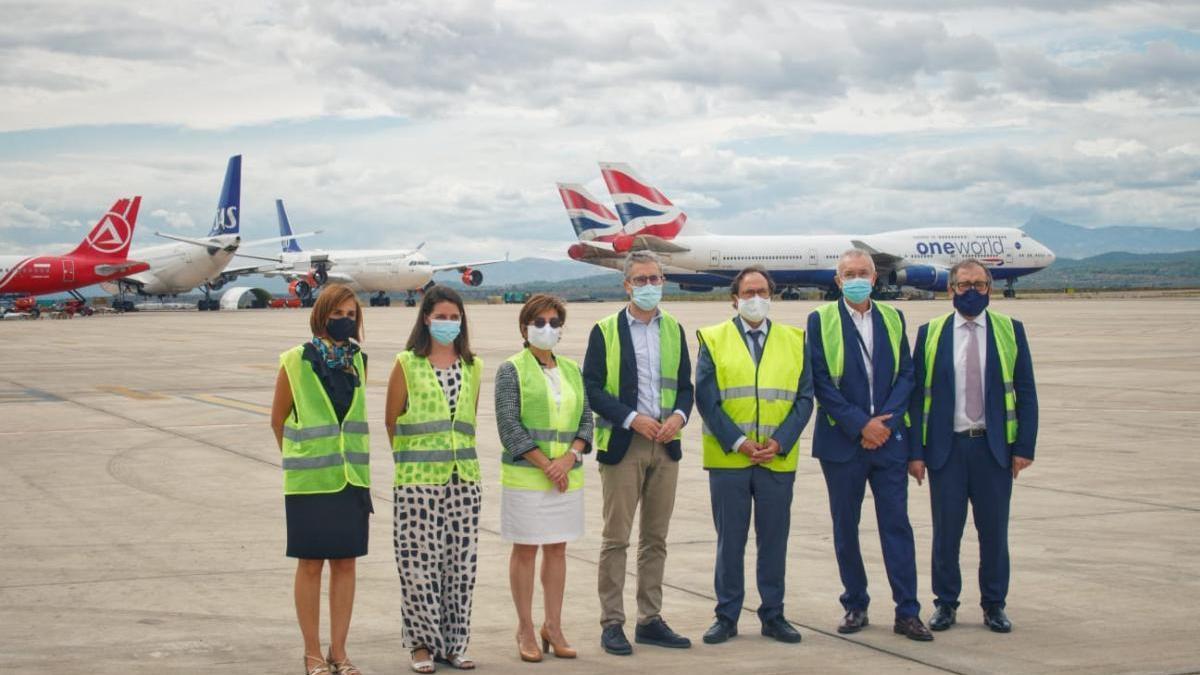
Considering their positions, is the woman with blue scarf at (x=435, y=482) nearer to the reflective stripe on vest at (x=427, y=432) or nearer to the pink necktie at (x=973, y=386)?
the reflective stripe on vest at (x=427, y=432)

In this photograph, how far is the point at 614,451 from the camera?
703 cm

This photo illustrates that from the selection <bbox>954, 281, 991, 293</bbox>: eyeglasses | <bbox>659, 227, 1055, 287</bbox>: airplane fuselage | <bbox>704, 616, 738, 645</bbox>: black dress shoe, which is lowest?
<bbox>704, 616, 738, 645</bbox>: black dress shoe

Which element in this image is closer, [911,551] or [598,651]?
[598,651]

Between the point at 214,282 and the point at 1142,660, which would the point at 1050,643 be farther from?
the point at 214,282

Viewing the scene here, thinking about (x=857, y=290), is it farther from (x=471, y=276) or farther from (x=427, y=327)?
(x=471, y=276)

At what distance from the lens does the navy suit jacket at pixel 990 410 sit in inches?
294

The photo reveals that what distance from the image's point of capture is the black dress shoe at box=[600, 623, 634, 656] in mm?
6711

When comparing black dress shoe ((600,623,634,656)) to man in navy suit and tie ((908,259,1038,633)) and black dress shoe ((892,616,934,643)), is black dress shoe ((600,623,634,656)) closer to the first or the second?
black dress shoe ((892,616,934,643))

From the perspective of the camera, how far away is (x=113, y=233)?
70375 mm

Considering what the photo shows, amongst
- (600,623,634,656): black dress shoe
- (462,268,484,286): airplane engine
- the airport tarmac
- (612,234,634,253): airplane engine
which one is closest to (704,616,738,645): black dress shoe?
the airport tarmac

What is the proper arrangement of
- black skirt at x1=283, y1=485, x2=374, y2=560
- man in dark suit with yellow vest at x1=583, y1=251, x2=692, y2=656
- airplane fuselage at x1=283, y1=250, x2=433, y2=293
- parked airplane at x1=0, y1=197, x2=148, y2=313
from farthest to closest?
1. airplane fuselage at x1=283, y1=250, x2=433, y2=293
2. parked airplane at x1=0, y1=197, x2=148, y2=313
3. man in dark suit with yellow vest at x1=583, y1=251, x2=692, y2=656
4. black skirt at x1=283, y1=485, x2=374, y2=560

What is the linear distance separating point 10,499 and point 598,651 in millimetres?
6785

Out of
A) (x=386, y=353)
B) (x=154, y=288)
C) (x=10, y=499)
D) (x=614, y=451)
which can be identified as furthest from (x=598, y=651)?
(x=154, y=288)

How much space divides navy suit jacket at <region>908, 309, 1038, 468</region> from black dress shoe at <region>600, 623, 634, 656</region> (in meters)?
2.03
